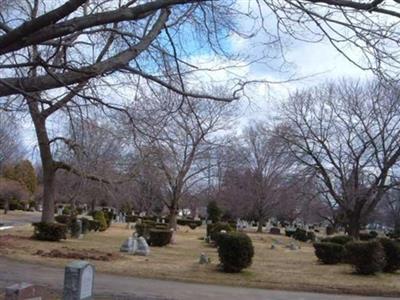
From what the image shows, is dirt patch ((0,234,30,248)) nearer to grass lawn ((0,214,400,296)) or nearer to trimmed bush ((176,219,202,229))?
grass lawn ((0,214,400,296))

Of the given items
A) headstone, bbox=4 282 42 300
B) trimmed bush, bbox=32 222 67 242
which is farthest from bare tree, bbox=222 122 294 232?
headstone, bbox=4 282 42 300

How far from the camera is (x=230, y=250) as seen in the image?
19781 mm

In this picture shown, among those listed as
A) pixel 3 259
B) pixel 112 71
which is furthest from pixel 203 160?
pixel 112 71

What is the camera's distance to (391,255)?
21422mm

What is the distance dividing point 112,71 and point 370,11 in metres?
4.38

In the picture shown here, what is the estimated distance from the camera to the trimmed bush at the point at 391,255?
21.2m

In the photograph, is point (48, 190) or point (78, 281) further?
point (48, 190)

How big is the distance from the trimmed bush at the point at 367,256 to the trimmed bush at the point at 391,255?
1.04 m

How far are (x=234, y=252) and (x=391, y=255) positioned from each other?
5646mm

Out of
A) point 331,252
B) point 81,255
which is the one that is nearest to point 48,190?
point 81,255

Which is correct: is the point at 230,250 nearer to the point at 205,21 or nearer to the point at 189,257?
the point at 189,257

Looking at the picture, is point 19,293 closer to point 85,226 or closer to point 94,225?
point 85,226

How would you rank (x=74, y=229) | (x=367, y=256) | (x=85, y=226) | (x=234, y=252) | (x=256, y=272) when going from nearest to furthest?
(x=234, y=252) < (x=367, y=256) < (x=256, y=272) < (x=74, y=229) < (x=85, y=226)

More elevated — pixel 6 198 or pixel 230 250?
pixel 6 198
